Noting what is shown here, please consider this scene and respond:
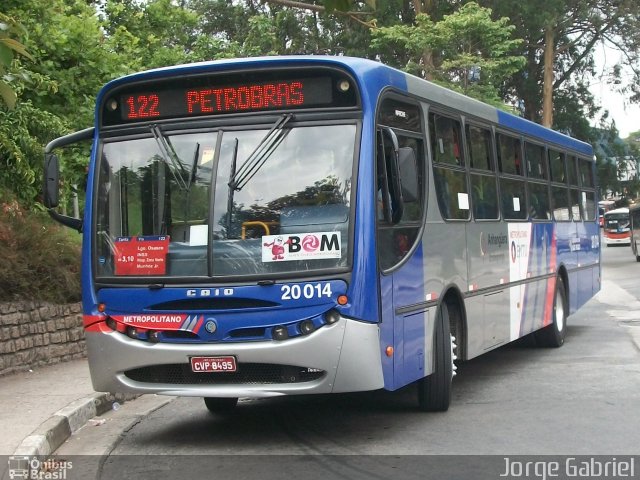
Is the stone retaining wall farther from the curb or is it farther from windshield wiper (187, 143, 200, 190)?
windshield wiper (187, 143, 200, 190)

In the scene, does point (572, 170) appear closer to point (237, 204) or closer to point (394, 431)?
point (394, 431)

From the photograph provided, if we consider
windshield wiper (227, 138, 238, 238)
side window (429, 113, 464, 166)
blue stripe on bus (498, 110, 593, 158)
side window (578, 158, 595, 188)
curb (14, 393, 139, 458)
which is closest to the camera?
curb (14, 393, 139, 458)

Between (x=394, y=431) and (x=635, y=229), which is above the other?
(x=635, y=229)

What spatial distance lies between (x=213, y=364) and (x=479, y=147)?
4427mm

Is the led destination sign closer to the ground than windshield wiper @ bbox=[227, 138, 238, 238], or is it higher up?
higher up

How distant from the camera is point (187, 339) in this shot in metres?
7.64

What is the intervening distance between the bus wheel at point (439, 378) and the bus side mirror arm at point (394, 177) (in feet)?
4.72

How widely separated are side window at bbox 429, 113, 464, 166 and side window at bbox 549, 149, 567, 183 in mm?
4467

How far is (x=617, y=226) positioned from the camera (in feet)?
233

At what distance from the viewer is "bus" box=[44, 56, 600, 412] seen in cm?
742

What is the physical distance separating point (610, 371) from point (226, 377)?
5.44m

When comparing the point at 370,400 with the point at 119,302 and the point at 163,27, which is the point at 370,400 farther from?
the point at 163,27

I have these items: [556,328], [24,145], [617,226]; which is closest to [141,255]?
[24,145]

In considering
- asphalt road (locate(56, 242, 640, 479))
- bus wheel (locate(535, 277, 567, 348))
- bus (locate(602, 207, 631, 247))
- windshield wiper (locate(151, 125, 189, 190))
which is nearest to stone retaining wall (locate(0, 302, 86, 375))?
asphalt road (locate(56, 242, 640, 479))
